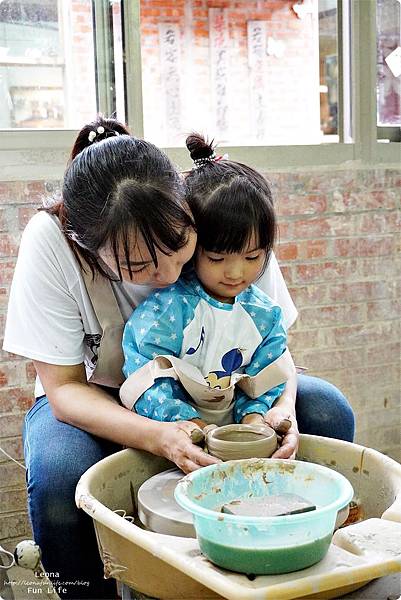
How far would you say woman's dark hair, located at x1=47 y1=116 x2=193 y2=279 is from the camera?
1.37 meters

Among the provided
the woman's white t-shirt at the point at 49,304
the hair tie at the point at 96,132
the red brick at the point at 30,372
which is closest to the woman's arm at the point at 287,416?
the woman's white t-shirt at the point at 49,304

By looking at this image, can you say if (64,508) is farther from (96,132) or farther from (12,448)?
(12,448)

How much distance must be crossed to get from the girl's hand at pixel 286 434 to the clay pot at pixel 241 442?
0.06ft

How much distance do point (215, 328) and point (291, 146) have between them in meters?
Result: 1.28

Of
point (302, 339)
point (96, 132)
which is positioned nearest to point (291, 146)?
point (302, 339)

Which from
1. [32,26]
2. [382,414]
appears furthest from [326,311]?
[32,26]

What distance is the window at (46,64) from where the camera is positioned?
223 cm

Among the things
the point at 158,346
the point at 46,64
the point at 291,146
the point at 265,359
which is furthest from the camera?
the point at 291,146

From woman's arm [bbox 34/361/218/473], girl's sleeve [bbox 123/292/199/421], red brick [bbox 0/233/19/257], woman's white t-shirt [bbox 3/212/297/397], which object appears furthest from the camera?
red brick [bbox 0/233/19/257]

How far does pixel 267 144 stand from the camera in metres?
2.65

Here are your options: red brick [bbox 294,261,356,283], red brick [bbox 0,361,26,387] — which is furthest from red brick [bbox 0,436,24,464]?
red brick [bbox 294,261,356,283]

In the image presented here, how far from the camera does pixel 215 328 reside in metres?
1.54

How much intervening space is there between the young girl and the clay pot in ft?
0.38

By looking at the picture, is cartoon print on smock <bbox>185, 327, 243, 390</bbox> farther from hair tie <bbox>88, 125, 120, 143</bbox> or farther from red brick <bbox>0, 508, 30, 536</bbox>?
red brick <bbox>0, 508, 30, 536</bbox>
